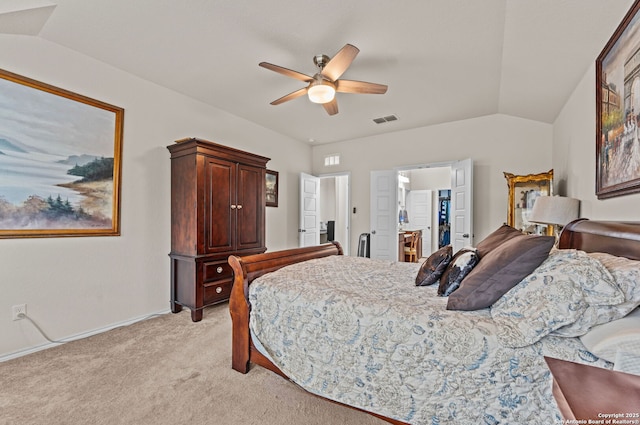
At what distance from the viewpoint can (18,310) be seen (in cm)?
235

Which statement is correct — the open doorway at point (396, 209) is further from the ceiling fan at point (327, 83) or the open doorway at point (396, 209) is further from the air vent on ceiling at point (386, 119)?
the ceiling fan at point (327, 83)

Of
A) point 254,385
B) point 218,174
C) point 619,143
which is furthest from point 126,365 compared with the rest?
point 619,143

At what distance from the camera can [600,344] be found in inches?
39.7

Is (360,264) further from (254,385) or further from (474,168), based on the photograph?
(474,168)

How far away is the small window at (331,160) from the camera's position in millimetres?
5805

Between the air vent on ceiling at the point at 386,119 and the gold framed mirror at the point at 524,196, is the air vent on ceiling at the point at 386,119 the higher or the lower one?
the higher one

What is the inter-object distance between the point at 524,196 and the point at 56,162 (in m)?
5.32

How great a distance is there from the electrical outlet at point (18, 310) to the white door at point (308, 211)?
3.84 m

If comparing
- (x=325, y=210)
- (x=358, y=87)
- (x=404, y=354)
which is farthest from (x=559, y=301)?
(x=325, y=210)

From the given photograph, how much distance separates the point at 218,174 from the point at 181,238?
2.88 ft

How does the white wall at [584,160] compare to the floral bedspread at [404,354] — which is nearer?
the floral bedspread at [404,354]

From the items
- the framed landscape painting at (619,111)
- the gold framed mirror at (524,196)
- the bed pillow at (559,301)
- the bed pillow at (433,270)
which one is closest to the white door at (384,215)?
the gold framed mirror at (524,196)

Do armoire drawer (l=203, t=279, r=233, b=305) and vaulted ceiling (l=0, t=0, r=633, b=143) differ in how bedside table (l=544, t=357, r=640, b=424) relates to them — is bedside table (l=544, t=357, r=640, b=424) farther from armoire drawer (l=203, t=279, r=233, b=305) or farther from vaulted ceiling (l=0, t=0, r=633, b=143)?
armoire drawer (l=203, t=279, r=233, b=305)

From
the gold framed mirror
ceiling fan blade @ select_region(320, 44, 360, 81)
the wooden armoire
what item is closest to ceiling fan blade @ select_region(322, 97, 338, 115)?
ceiling fan blade @ select_region(320, 44, 360, 81)
